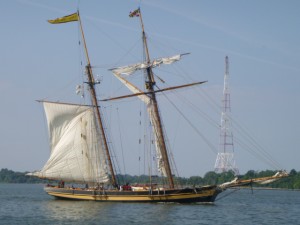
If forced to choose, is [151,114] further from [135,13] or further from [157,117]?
[135,13]

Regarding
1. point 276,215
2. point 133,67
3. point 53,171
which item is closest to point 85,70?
point 133,67

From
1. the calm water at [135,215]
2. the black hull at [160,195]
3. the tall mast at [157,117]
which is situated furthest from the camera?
the tall mast at [157,117]

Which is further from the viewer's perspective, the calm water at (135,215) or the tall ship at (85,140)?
the tall ship at (85,140)

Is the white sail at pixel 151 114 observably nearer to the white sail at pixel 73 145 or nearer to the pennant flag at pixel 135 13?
the white sail at pixel 73 145

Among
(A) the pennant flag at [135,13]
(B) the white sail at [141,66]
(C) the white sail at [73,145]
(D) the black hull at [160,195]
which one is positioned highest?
(A) the pennant flag at [135,13]

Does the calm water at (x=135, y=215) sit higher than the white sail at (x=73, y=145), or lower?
lower

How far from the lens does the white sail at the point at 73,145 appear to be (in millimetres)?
85250

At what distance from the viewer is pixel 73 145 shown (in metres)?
85.7

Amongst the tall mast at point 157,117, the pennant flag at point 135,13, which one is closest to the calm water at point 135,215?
the tall mast at point 157,117

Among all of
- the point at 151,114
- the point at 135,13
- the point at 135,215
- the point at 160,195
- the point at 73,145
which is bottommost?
the point at 135,215

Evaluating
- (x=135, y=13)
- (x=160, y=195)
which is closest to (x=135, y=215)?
(x=160, y=195)

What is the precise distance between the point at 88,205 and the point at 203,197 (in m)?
13.7

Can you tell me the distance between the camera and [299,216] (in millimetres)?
70375

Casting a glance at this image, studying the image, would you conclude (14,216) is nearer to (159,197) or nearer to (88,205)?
(88,205)
